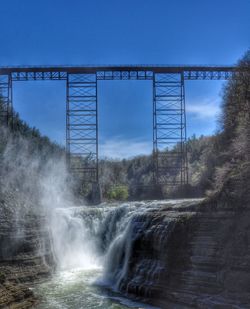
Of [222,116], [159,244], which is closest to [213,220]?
[159,244]

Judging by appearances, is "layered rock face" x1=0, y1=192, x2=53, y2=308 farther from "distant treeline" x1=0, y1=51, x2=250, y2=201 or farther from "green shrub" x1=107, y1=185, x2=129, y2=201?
"green shrub" x1=107, y1=185, x2=129, y2=201

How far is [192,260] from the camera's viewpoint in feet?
40.9

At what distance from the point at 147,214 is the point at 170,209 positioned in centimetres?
87

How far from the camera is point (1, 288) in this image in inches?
457

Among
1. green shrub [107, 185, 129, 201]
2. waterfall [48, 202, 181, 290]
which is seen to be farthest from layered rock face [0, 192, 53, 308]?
green shrub [107, 185, 129, 201]

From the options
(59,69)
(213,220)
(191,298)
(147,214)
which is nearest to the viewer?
(191,298)

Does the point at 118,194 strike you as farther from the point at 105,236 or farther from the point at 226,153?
the point at 226,153

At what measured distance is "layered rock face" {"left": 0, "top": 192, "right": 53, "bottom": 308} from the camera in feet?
54.9

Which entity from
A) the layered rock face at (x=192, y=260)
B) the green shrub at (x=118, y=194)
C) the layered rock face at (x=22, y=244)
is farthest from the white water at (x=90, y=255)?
the green shrub at (x=118, y=194)

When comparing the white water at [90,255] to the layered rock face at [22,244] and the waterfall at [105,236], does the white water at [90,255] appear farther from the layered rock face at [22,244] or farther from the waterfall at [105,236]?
the layered rock face at [22,244]

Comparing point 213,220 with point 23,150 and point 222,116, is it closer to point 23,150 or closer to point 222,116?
point 222,116

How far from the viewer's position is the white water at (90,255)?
45.1 ft

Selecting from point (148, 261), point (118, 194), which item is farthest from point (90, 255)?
point (118, 194)

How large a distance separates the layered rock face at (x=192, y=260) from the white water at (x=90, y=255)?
672 mm
